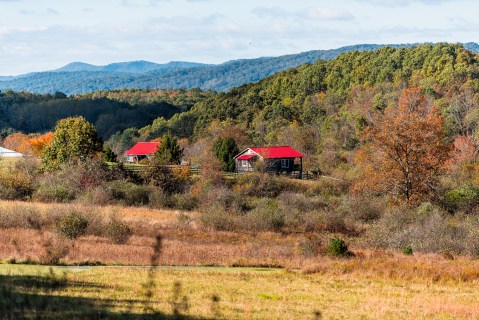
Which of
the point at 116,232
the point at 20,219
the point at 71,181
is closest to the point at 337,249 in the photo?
the point at 116,232

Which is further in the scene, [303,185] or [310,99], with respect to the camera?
[310,99]

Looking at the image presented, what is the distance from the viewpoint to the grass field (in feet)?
47.2

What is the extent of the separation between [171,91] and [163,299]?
183 meters

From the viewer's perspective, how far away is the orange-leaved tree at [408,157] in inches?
1678

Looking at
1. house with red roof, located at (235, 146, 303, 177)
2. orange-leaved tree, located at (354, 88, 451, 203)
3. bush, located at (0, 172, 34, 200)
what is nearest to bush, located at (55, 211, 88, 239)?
bush, located at (0, 172, 34, 200)

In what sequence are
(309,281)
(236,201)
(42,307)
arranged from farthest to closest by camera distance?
(236,201) → (309,281) → (42,307)

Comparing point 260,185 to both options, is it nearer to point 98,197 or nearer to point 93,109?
point 98,197

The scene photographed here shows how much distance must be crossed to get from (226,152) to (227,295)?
5024 cm

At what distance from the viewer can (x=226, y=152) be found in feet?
223

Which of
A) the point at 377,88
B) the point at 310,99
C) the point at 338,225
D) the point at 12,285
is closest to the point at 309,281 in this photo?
the point at 12,285

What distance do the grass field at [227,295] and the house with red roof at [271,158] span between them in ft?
135

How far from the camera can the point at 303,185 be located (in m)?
58.0

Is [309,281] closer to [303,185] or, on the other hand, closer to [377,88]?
[303,185]

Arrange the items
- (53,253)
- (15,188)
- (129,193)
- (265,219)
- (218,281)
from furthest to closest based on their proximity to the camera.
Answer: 1. (15,188)
2. (129,193)
3. (265,219)
4. (53,253)
5. (218,281)
